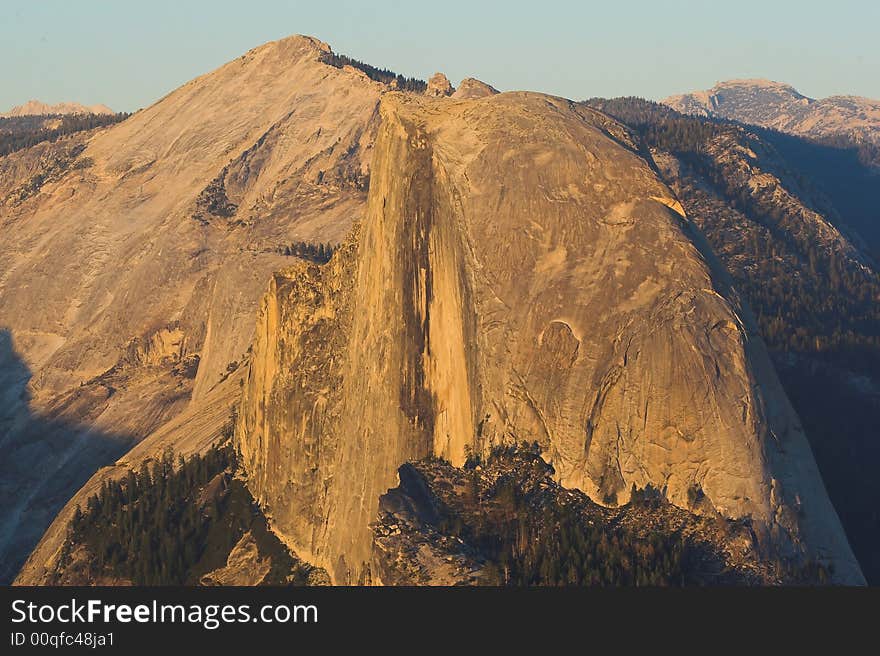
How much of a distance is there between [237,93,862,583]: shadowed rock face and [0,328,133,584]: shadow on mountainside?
70.3 m

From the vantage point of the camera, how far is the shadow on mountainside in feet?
509

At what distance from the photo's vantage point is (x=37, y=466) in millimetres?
172000

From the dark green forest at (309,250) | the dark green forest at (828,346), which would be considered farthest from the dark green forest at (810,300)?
the dark green forest at (309,250)

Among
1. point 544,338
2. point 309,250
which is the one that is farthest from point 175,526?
point 309,250

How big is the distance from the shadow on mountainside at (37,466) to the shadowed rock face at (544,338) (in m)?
70.3

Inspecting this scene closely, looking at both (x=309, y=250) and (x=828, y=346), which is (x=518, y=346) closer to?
(x=828, y=346)

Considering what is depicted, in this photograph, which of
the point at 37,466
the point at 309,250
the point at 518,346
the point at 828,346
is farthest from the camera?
the point at 309,250

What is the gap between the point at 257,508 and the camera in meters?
104

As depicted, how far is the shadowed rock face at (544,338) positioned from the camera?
6994 cm

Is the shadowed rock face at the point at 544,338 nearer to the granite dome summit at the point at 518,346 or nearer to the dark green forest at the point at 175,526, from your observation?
the granite dome summit at the point at 518,346

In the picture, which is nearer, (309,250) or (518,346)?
(518,346)

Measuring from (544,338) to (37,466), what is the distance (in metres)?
112

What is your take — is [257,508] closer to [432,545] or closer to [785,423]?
[432,545]

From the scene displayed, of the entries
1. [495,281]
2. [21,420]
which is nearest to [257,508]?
[495,281]
